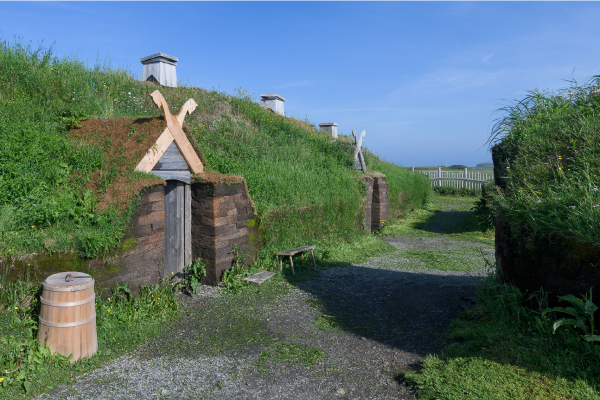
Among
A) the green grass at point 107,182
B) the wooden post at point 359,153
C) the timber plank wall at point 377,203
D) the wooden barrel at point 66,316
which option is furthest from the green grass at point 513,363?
the wooden post at point 359,153

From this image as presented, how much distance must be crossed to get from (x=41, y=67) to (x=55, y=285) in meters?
6.47

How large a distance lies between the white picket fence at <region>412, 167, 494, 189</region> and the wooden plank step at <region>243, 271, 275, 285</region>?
22.0 meters

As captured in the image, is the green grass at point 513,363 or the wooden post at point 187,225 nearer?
the green grass at point 513,363

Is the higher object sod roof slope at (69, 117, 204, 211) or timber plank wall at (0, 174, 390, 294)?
sod roof slope at (69, 117, 204, 211)

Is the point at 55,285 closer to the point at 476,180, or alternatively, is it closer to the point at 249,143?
the point at 249,143

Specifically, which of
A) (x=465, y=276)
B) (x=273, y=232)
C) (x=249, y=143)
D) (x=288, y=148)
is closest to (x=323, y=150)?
(x=288, y=148)

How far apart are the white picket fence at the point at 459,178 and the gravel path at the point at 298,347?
22.1 metres

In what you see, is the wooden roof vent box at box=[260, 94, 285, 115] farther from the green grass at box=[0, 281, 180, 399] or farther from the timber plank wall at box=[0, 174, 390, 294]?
the green grass at box=[0, 281, 180, 399]

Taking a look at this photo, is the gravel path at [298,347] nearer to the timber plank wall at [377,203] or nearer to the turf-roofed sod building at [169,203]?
the turf-roofed sod building at [169,203]

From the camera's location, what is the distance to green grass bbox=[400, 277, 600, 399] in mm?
3354

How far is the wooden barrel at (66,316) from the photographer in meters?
3.90

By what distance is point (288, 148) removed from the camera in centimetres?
1138

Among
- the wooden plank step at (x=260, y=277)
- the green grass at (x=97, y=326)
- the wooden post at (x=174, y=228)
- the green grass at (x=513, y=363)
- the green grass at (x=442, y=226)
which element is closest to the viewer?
the green grass at (x=513, y=363)

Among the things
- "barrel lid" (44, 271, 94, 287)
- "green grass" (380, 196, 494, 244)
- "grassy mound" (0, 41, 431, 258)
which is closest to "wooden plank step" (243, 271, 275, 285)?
"grassy mound" (0, 41, 431, 258)
